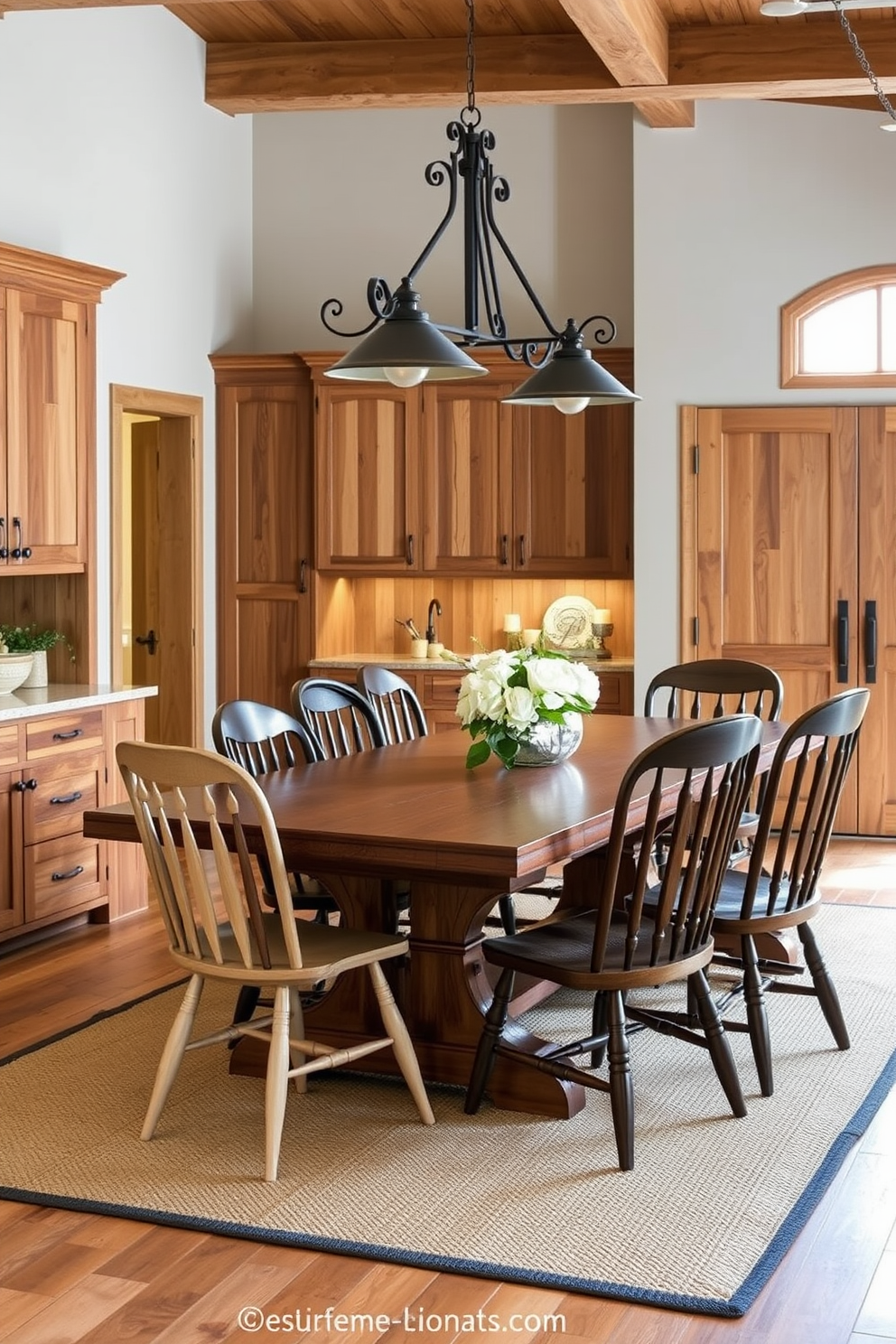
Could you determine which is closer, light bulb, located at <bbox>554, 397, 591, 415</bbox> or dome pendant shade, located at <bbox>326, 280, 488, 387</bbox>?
dome pendant shade, located at <bbox>326, 280, 488, 387</bbox>

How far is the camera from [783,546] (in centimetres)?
699

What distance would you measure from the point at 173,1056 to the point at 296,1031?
0.32 meters

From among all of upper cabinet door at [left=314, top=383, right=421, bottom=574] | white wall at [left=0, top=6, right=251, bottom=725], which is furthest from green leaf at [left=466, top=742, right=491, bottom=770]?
upper cabinet door at [left=314, top=383, right=421, bottom=574]

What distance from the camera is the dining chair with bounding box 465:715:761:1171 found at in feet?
10.5

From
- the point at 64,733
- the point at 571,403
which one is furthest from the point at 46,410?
the point at 571,403

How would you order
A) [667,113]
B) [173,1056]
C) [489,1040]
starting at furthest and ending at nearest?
[667,113], [489,1040], [173,1056]

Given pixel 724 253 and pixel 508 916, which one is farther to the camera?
pixel 724 253

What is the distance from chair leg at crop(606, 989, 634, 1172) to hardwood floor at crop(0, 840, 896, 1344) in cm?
41

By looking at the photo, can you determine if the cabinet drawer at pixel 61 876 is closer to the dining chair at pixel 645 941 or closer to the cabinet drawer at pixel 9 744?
the cabinet drawer at pixel 9 744

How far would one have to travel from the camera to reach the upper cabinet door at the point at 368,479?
7.42 m

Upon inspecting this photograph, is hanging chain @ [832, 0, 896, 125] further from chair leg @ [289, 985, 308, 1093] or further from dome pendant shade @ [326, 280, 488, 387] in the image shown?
chair leg @ [289, 985, 308, 1093]

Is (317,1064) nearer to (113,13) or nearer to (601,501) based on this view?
(601,501)

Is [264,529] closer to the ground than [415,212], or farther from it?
closer to the ground

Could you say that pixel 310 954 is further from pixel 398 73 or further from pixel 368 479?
pixel 398 73
